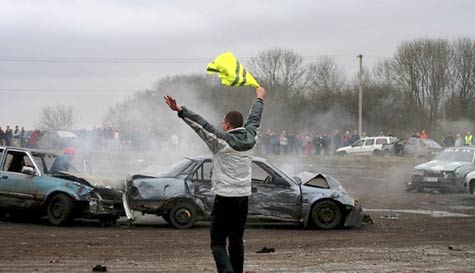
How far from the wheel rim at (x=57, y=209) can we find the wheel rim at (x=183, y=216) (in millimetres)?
2185

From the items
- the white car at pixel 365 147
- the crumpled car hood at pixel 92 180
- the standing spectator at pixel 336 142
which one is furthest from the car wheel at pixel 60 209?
the white car at pixel 365 147

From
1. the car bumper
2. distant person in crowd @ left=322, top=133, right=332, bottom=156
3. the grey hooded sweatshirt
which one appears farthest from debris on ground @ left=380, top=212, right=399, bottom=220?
distant person in crowd @ left=322, top=133, right=332, bottom=156

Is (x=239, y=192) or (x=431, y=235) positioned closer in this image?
(x=239, y=192)

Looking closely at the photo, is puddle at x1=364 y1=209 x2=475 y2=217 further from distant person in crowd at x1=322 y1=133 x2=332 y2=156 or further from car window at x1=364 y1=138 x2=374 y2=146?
car window at x1=364 y1=138 x2=374 y2=146

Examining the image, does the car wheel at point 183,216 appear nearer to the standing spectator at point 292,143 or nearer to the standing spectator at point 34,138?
the standing spectator at point 34,138

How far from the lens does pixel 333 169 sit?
33812 millimetres

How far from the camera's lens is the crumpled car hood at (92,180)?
44.8 ft

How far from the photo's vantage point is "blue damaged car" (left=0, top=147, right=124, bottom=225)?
13.2 meters

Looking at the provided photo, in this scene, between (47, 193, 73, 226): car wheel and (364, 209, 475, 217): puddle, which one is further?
(364, 209, 475, 217): puddle

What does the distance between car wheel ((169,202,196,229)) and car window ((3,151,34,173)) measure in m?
3.20

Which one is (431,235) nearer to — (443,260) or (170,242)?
(443,260)

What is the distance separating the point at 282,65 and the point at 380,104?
14.1 metres

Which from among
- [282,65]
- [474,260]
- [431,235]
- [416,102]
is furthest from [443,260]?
[416,102]

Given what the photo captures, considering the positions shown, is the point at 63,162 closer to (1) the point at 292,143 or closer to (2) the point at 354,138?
(1) the point at 292,143
